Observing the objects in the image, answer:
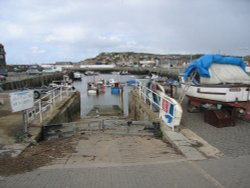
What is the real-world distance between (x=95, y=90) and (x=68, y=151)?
36.9m

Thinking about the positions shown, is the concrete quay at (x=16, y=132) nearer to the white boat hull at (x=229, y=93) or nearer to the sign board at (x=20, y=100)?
the sign board at (x=20, y=100)

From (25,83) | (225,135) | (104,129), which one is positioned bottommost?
(25,83)

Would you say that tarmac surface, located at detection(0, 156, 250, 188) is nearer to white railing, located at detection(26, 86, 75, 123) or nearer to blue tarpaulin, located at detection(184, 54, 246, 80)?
white railing, located at detection(26, 86, 75, 123)

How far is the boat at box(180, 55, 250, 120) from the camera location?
10016 mm

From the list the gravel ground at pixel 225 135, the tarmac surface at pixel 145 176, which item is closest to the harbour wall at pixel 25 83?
the gravel ground at pixel 225 135

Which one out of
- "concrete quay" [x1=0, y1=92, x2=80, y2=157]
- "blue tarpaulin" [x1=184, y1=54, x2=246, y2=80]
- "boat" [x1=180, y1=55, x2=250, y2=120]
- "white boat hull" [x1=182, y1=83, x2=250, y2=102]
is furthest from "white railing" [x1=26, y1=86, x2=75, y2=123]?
"blue tarpaulin" [x1=184, y1=54, x2=246, y2=80]

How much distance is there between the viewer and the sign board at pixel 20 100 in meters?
7.02

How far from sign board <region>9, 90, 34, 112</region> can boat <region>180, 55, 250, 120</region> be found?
23.6 ft

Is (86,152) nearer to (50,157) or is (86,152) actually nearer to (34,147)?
(50,157)

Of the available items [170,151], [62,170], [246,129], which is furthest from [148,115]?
[62,170]

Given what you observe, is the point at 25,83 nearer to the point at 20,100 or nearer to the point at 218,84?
the point at 20,100

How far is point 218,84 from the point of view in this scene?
1085cm

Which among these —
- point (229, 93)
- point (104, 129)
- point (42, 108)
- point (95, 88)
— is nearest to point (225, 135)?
point (229, 93)

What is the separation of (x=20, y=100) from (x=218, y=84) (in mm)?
8005
